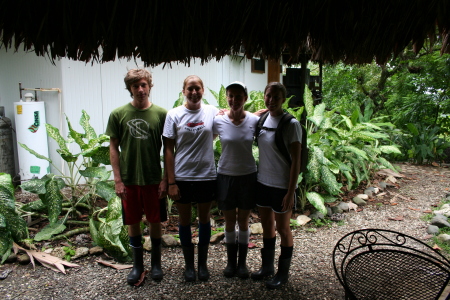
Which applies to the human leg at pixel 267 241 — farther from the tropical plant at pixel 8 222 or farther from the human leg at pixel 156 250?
the tropical plant at pixel 8 222

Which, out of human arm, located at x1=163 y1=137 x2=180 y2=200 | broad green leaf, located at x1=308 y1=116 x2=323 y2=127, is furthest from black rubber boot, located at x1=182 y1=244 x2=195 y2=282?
broad green leaf, located at x1=308 y1=116 x2=323 y2=127

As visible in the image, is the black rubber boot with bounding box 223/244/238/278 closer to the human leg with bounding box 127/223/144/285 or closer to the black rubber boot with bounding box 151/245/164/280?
the black rubber boot with bounding box 151/245/164/280

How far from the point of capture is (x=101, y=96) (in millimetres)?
5453

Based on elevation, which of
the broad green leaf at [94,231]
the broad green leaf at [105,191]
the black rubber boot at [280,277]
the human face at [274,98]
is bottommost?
the black rubber boot at [280,277]

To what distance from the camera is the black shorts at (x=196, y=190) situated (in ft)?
8.57

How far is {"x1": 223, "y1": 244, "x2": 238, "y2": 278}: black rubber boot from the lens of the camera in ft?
9.18

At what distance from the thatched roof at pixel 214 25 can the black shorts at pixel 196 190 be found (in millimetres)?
931

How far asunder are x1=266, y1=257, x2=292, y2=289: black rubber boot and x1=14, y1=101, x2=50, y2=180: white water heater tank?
403 cm

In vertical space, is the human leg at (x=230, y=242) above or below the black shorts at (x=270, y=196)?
below

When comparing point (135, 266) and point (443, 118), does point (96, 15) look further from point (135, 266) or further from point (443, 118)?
point (443, 118)

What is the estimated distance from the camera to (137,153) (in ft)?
8.61

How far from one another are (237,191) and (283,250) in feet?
1.81

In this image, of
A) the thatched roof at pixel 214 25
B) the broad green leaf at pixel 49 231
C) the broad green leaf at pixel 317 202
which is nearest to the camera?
the thatched roof at pixel 214 25

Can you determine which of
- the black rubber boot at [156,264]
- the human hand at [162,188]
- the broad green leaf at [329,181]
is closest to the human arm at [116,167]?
the human hand at [162,188]
